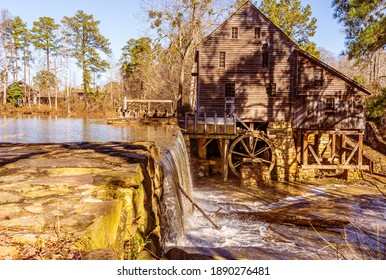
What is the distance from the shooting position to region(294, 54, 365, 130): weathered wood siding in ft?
66.7

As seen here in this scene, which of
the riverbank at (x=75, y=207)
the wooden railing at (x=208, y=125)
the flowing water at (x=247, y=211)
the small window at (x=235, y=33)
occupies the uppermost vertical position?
the small window at (x=235, y=33)

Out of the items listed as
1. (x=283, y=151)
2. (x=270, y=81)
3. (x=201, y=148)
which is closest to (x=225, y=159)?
(x=201, y=148)

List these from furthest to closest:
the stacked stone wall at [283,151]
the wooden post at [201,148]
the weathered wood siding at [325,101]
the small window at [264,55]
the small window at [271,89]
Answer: the small window at [271,89], the stacked stone wall at [283,151], the small window at [264,55], the weathered wood siding at [325,101], the wooden post at [201,148]

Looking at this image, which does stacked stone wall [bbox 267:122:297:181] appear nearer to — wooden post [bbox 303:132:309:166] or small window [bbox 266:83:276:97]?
wooden post [bbox 303:132:309:166]

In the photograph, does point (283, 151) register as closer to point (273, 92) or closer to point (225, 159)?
point (273, 92)

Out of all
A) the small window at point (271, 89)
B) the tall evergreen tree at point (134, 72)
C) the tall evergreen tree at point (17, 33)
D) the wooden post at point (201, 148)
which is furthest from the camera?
the tall evergreen tree at point (134, 72)

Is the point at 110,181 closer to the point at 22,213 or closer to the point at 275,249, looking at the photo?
the point at 22,213

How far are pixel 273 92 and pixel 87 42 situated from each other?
31333 mm

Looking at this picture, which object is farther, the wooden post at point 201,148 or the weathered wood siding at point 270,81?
the weathered wood siding at point 270,81

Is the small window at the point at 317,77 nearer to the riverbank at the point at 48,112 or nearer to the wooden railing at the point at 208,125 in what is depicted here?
the wooden railing at the point at 208,125

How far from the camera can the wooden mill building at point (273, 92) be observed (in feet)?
67.1

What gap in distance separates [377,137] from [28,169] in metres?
27.6

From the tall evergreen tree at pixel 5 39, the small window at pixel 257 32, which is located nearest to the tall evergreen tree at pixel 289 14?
the small window at pixel 257 32

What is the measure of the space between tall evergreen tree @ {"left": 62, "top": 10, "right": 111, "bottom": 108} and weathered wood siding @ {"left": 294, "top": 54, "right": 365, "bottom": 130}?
1235 inches
